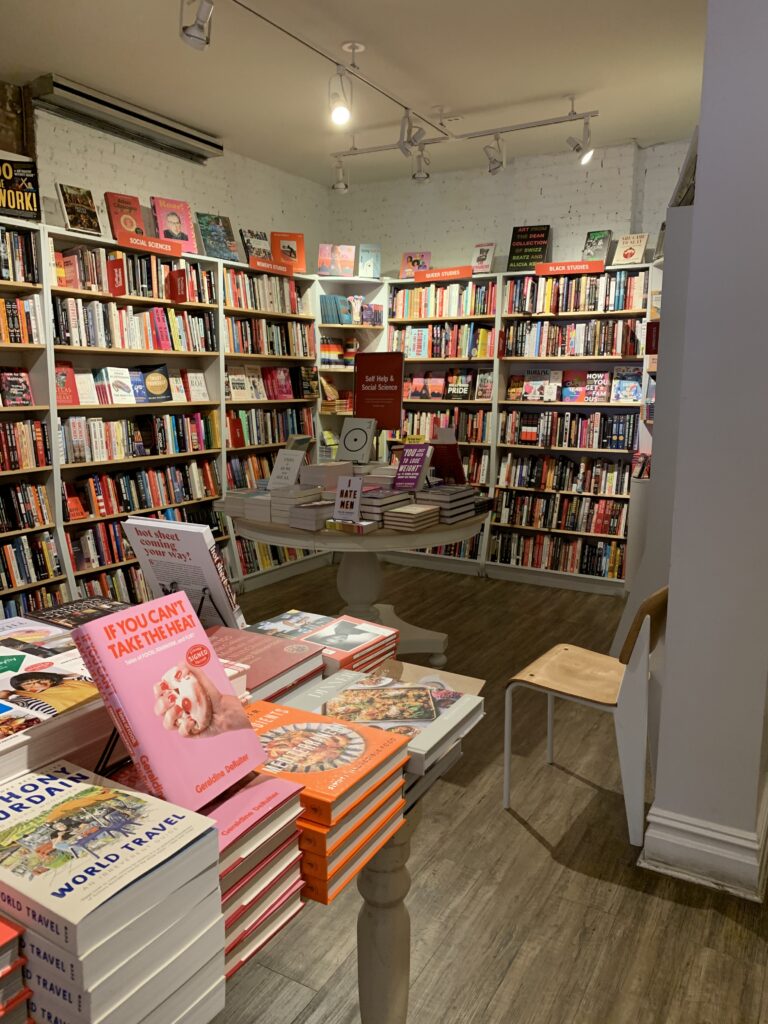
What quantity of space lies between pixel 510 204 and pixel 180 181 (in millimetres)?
2545

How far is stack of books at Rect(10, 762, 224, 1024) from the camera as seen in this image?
2.32ft

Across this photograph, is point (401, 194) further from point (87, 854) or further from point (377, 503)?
point (87, 854)

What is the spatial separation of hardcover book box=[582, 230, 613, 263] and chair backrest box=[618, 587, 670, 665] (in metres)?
3.65

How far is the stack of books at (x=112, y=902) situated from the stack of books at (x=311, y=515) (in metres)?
2.66

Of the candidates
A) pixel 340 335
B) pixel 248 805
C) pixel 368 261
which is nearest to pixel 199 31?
pixel 248 805

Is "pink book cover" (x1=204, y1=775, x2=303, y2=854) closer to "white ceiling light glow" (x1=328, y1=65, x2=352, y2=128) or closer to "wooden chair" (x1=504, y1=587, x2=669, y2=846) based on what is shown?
"wooden chair" (x1=504, y1=587, x2=669, y2=846)

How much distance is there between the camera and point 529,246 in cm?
564

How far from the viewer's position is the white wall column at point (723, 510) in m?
2.01

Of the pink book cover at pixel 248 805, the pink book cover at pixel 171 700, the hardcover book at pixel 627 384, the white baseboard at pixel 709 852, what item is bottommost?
the white baseboard at pixel 709 852

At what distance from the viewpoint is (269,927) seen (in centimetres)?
98

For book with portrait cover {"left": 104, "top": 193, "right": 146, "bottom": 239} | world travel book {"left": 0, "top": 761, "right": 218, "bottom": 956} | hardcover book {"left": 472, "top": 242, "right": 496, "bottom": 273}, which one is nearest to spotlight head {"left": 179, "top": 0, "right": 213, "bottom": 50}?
book with portrait cover {"left": 104, "top": 193, "right": 146, "bottom": 239}

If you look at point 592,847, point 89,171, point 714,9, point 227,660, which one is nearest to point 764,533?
point 592,847

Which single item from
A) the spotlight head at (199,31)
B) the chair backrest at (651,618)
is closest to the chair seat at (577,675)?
the chair backrest at (651,618)

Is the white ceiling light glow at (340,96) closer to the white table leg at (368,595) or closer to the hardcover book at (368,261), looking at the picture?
the hardcover book at (368,261)
